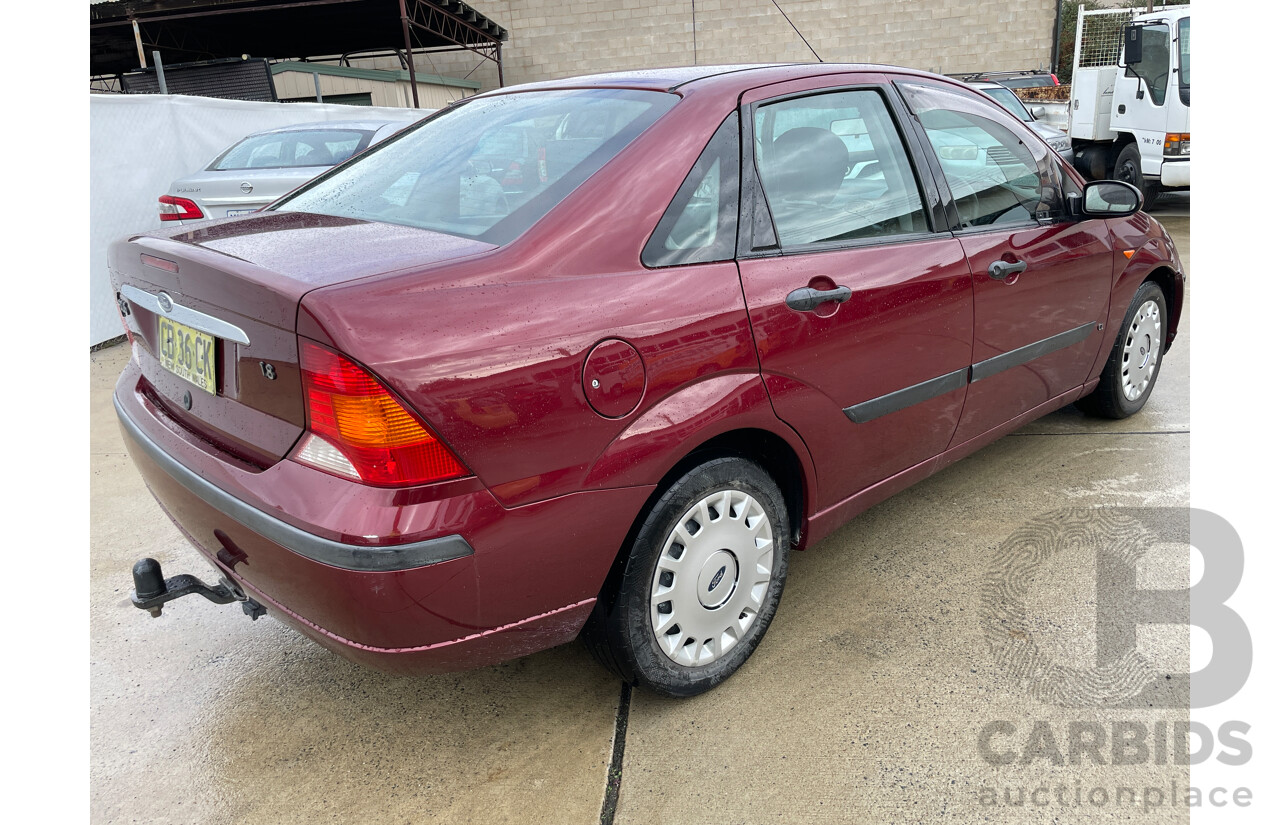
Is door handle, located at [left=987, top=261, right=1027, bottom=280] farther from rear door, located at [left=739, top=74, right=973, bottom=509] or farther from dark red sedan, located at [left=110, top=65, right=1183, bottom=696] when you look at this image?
rear door, located at [left=739, top=74, right=973, bottom=509]

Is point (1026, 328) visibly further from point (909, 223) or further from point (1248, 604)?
point (1248, 604)

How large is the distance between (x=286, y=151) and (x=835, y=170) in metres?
5.99

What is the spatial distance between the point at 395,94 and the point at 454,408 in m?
23.8

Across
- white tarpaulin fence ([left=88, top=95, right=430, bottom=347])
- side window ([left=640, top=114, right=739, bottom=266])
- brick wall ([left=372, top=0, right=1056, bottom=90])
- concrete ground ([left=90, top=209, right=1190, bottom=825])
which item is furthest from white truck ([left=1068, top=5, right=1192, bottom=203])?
brick wall ([left=372, top=0, right=1056, bottom=90])

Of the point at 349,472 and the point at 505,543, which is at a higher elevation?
the point at 349,472

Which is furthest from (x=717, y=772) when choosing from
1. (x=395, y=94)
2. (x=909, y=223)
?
(x=395, y=94)

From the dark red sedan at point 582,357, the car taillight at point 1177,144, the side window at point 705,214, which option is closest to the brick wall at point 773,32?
the car taillight at point 1177,144

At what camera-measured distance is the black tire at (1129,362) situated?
Answer: 368 centimetres

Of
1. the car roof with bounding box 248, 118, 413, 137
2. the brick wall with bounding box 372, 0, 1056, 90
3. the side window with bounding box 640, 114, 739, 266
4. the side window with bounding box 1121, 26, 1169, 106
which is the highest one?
the brick wall with bounding box 372, 0, 1056, 90

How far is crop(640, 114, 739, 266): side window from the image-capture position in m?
1.99

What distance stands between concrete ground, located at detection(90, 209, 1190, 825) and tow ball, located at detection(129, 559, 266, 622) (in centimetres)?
40

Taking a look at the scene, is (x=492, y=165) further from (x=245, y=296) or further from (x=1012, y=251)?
(x=1012, y=251)

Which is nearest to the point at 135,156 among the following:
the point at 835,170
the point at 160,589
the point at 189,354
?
the point at 189,354

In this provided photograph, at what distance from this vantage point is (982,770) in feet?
6.63
